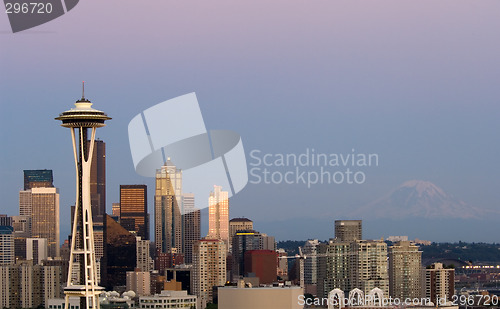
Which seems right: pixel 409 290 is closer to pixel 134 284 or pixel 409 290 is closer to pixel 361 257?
pixel 361 257

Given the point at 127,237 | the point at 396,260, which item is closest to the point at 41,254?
the point at 127,237

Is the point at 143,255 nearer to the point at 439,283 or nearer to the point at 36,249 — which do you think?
the point at 36,249

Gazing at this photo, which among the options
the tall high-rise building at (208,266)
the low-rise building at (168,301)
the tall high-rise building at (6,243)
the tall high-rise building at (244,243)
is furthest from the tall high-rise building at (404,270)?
the tall high-rise building at (6,243)

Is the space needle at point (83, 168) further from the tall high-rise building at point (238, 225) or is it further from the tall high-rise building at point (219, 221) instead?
the tall high-rise building at point (238, 225)

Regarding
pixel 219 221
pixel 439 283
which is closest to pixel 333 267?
pixel 439 283

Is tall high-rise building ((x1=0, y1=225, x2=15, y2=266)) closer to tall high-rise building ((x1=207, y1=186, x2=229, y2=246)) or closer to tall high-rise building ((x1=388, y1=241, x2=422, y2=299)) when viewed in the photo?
tall high-rise building ((x1=207, y1=186, x2=229, y2=246))
